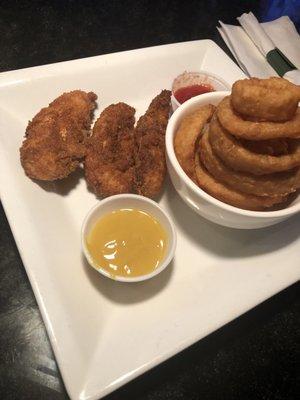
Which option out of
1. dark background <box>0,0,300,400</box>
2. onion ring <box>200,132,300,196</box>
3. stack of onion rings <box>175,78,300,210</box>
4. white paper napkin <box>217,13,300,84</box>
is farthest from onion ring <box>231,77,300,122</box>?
white paper napkin <box>217,13,300,84</box>

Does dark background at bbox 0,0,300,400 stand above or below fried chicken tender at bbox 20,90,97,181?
below

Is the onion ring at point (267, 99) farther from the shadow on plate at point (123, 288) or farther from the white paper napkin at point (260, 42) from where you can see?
the white paper napkin at point (260, 42)

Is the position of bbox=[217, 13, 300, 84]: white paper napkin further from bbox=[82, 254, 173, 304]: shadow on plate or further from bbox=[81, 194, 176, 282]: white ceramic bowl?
bbox=[82, 254, 173, 304]: shadow on plate

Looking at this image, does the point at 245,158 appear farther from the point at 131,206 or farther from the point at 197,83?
the point at 197,83

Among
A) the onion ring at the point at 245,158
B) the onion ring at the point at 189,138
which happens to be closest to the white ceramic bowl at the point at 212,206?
the onion ring at the point at 189,138

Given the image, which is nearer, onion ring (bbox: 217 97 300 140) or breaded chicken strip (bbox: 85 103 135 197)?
onion ring (bbox: 217 97 300 140)

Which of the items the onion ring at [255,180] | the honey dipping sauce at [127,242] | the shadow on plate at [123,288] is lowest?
the shadow on plate at [123,288]
